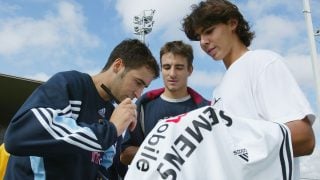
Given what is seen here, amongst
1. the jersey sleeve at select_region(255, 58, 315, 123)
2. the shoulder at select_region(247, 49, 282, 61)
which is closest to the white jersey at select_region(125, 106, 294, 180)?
the jersey sleeve at select_region(255, 58, 315, 123)

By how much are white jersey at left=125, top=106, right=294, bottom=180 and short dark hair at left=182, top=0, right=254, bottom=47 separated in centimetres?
84

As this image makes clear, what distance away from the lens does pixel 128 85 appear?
2553 millimetres

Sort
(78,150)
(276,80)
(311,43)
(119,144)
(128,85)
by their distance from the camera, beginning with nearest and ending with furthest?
(276,80) → (78,150) → (128,85) → (119,144) → (311,43)

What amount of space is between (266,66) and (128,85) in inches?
39.7

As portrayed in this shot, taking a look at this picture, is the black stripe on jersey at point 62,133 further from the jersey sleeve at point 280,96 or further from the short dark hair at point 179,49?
the short dark hair at point 179,49

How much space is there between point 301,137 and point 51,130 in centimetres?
110

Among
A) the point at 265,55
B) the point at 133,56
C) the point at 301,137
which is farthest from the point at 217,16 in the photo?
the point at 301,137

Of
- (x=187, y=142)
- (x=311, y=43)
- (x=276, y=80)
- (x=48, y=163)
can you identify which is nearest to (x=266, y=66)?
(x=276, y=80)

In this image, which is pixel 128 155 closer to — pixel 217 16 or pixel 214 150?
pixel 217 16

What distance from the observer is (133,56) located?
2688 millimetres

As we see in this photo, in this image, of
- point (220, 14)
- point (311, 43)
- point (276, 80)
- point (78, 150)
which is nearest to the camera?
point (276, 80)

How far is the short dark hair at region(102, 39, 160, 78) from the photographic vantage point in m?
2.66

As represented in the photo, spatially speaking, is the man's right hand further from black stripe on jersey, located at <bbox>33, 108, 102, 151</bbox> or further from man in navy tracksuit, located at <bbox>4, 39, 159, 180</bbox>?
black stripe on jersey, located at <bbox>33, 108, 102, 151</bbox>

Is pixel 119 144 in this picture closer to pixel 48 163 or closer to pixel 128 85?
pixel 128 85
